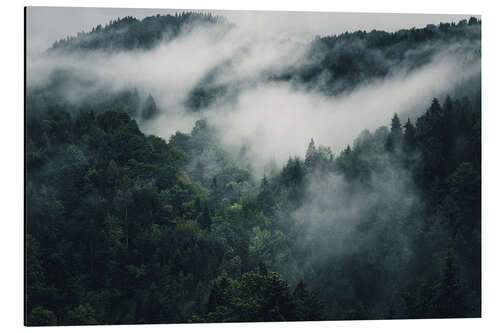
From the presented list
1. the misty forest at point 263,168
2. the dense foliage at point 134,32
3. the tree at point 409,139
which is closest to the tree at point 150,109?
the misty forest at point 263,168

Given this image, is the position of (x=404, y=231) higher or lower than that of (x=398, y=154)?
lower

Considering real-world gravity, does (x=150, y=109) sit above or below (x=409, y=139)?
above

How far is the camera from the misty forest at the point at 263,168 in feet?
34.2

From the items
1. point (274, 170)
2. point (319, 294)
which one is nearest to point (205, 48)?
point (274, 170)

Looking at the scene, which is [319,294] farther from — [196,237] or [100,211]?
[100,211]

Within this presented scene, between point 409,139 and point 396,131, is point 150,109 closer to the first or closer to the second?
point 396,131

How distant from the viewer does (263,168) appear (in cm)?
1087

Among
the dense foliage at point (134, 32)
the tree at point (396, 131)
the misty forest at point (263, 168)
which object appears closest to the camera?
the misty forest at point (263, 168)

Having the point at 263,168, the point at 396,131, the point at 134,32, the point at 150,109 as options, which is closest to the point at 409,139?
the point at 396,131

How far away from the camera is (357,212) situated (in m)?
10.8

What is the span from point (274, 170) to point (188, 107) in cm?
144

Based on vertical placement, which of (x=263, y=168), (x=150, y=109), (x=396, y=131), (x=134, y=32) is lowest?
(x=263, y=168)

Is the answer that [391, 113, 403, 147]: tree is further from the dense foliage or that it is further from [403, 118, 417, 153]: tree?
the dense foliage

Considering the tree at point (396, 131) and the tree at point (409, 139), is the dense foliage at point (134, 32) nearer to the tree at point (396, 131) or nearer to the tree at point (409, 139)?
the tree at point (396, 131)
